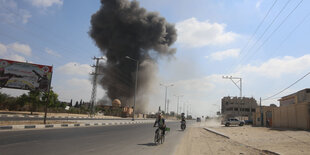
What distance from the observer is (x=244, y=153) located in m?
8.39

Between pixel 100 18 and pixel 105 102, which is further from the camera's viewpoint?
pixel 105 102

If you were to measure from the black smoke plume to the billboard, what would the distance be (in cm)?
3554

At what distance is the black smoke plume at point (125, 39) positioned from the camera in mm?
63531

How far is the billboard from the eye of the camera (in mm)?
26500

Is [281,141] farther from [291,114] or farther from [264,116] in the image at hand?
[264,116]

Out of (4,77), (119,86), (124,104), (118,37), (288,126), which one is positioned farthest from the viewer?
(124,104)

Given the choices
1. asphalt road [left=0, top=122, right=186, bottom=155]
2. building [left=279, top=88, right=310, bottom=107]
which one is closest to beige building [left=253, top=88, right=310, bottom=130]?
building [left=279, top=88, right=310, bottom=107]

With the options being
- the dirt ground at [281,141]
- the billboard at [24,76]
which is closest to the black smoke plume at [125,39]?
the billboard at [24,76]

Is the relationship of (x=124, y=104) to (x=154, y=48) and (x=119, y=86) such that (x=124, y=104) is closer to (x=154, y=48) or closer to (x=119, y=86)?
(x=119, y=86)

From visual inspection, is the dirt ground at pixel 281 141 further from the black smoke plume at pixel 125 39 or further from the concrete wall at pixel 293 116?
the black smoke plume at pixel 125 39

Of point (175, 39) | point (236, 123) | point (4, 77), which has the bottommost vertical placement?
point (236, 123)

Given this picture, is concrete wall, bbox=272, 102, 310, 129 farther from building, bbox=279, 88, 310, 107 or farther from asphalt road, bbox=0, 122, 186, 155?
asphalt road, bbox=0, 122, 186, 155

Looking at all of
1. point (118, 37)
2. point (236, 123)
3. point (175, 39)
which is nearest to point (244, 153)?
point (236, 123)

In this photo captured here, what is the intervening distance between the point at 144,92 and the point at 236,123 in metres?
37.6
